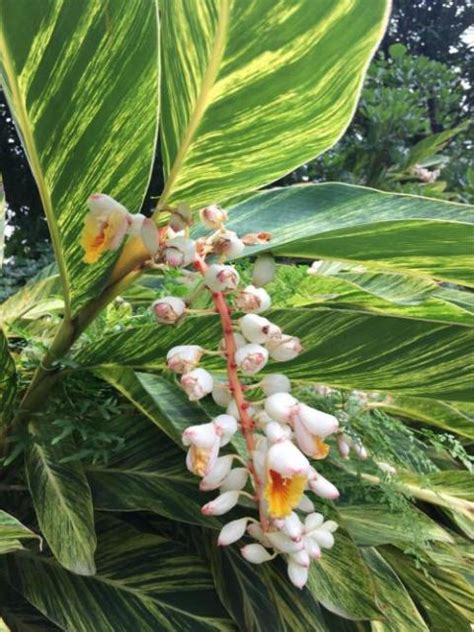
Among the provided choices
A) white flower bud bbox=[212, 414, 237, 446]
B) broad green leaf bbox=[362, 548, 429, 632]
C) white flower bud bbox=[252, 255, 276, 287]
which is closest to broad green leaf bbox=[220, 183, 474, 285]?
white flower bud bbox=[252, 255, 276, 287]

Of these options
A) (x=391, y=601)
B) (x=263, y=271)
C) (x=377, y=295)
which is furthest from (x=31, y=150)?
(x=391, y=601)

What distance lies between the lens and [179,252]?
1.17ft

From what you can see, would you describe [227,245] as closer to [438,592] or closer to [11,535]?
[11,535]

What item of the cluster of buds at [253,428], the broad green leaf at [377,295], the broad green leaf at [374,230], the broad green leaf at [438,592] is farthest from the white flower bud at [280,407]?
the broad green leaf at [438,592]

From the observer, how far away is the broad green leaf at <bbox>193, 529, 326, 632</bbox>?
0.47m

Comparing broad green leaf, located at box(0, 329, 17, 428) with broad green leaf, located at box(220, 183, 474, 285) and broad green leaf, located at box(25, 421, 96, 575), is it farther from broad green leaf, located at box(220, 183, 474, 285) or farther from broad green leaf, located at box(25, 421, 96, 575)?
broad green leaf, located at box(220, 183, 474, 285)

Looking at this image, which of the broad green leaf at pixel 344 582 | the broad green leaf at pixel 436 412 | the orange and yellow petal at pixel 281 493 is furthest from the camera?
the broad green leaf at pixel 436 412

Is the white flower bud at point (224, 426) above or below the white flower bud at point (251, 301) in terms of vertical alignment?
below

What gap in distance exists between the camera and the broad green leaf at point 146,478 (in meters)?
0.46

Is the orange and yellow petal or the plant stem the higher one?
the plant stem

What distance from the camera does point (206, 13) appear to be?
35 cm

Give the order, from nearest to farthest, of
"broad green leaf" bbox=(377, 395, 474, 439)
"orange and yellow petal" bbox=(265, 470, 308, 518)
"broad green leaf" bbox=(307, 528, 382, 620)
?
"orange and yellow petal" bbox=(265, 470, 308, 518), "broad green leaf" bbox=(307, 528, 382, 620), "broad green leaf" bbox=(377, 395, 474, 439)

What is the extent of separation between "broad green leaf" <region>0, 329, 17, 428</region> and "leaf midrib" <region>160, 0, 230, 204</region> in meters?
0.15

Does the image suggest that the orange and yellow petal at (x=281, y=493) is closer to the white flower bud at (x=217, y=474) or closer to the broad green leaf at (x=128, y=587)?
the white flower bud at (x=217, y=474)
